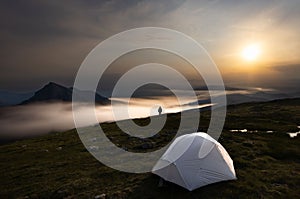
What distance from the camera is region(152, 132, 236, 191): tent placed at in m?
20.7

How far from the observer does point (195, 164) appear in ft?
69.6

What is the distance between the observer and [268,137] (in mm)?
41031

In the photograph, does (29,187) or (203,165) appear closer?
(203,165)

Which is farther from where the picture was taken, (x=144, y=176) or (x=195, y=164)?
(x=144, y=176)

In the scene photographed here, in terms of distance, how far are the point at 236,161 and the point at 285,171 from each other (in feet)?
16.5

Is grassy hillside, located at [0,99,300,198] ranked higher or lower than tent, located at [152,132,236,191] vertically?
lower

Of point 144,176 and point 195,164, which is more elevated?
point 195,164

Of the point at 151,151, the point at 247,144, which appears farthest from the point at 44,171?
the point at 247,144

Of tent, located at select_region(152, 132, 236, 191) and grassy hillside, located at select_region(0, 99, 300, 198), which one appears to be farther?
tent, located at select_region(152, 132, 236, 191)

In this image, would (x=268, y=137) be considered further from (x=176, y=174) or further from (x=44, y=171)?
(x=44, y=171)

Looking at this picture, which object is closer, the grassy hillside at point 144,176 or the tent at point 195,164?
the grassy hillside at point 144,176

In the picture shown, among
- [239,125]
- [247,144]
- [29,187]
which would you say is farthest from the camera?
[239,125]

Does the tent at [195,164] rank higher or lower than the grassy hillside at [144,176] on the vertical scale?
higher

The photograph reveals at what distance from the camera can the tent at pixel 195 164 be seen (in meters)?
20.7
